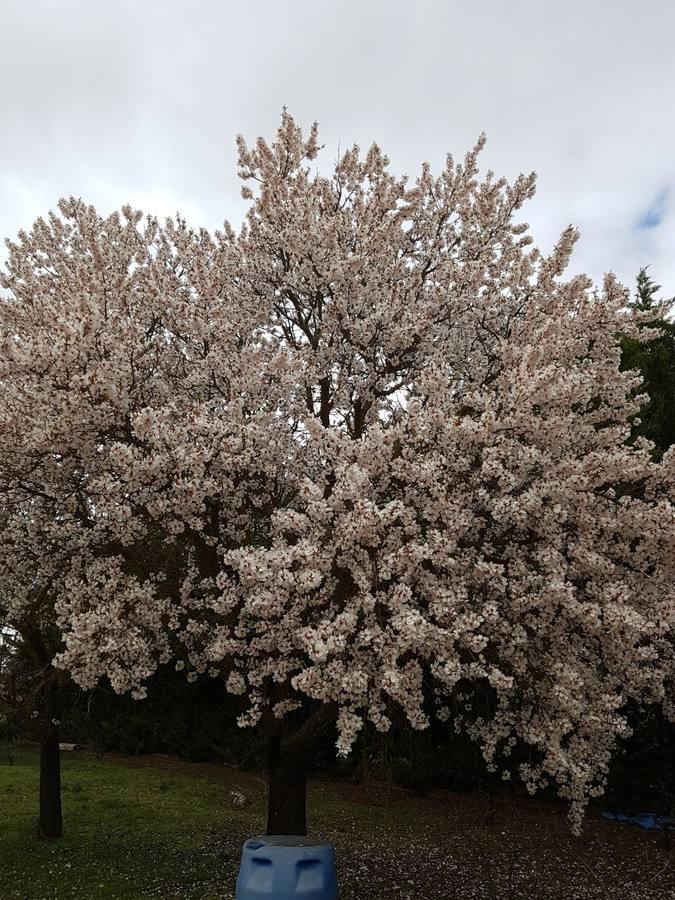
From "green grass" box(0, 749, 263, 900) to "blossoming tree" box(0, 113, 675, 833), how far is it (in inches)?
→ 82.2

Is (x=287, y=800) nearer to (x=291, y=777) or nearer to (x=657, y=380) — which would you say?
(x=291, y=777)

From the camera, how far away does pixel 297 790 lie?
9.68 meters

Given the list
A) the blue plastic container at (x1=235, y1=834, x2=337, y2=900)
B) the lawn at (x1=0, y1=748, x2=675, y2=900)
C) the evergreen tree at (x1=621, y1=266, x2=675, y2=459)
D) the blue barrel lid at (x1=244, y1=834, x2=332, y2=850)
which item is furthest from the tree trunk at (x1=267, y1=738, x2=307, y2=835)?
the evergreen tree at (x1=621, y1=266, x2=675, y2=459)

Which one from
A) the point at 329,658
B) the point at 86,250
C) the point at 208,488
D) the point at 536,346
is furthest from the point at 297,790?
the point at 86,250

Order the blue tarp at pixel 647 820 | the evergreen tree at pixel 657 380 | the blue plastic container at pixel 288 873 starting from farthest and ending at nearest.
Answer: the evergreen tree at pixel 657 380, the blue tarp at pixel 647 820, the blue plastic container at pixel 288 873

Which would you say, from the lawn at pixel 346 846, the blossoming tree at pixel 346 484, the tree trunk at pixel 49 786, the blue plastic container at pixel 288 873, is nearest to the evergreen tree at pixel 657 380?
the blossoming tree at pixel 346 484

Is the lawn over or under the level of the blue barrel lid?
under

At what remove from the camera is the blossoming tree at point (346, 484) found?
7176mm

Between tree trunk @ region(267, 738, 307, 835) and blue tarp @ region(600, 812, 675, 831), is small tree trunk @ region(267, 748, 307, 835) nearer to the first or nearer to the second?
tree trunk @ region(267, 738, 307, 835)

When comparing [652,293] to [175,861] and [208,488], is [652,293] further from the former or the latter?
[175,861]

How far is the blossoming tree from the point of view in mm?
7176

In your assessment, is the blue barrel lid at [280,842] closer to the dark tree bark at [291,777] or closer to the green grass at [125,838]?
the dark tree bark at [291,777]

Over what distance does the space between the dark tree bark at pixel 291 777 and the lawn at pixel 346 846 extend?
3.50ft

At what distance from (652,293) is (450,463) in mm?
17787
